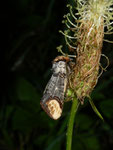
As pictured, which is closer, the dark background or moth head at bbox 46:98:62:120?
moth head at bbox 46:98:62:120

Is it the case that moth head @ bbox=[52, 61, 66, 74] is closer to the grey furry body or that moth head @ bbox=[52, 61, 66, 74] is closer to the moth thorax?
the grey furry body

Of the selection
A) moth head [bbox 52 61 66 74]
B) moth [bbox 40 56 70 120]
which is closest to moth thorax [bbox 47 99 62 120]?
moth [bbox 40 56 70 120]

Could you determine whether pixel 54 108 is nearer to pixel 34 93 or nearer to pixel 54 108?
pixel 54 108

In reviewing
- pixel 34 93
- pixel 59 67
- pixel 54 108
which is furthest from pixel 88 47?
pixel 34 93

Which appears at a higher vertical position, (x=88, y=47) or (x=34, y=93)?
(x=88, y=47)

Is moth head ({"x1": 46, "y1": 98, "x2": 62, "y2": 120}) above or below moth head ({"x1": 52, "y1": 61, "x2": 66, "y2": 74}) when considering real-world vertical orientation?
below

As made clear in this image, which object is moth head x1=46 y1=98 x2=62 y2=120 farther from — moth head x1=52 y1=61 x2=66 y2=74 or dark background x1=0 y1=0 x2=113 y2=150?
dark background x1=0 y1=0 x2=113 y2=150

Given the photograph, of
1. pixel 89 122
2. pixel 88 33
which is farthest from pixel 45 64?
pixel 88 33

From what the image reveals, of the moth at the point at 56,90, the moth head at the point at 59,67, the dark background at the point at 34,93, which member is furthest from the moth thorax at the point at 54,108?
the dark background at the point at 34,93

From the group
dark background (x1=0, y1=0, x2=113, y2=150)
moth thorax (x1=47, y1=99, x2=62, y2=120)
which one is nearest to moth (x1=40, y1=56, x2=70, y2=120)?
moth thorax (x1=47, y1=99, x2=62, y2=120)
